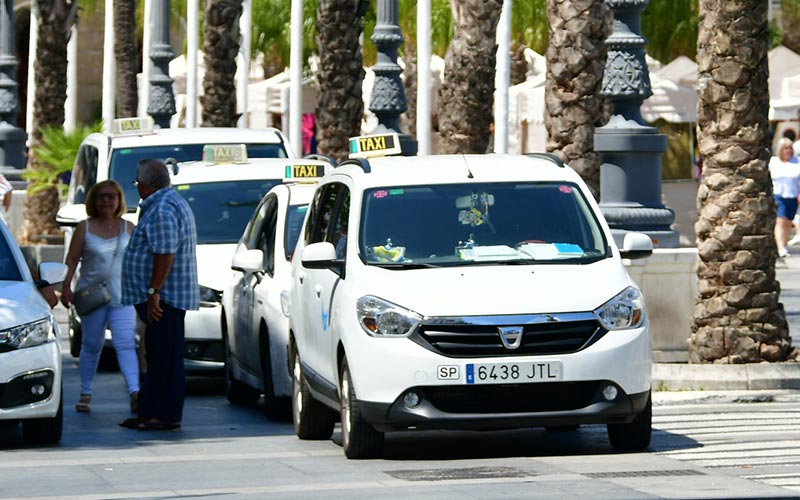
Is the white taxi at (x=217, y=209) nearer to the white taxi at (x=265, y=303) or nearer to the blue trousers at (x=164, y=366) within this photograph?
the white taxi at (x=265, y=303)

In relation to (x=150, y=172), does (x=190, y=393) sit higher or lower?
lower

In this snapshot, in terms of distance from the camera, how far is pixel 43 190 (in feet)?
108

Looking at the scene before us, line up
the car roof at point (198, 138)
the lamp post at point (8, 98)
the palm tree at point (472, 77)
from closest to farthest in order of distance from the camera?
the car roof at point (198, 138)
the palm tree at point (472, 77)
the lamp post at point (8, 98)

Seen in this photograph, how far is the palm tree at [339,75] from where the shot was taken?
27141 millimetres

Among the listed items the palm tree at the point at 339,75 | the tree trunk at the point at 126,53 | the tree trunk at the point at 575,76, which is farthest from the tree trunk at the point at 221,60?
the tree trunk at the point at 575,76

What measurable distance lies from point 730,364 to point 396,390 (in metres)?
4.42

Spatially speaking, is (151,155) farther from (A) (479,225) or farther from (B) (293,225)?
(A) (479,225)

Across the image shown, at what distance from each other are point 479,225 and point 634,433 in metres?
1.43

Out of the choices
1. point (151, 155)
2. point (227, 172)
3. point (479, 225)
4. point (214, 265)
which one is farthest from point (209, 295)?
point (479, 225)

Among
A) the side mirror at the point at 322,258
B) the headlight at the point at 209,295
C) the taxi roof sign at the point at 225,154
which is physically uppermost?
the taxi roof sign at the point at 225,154

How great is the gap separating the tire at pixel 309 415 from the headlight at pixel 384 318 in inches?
57.1

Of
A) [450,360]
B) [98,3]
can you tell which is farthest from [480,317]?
[98,3]

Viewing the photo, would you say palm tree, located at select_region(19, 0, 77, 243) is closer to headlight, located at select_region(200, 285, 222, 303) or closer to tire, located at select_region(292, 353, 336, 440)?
headlight, located at select_region(200, 285, 222, 303)

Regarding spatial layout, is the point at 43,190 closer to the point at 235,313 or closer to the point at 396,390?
the point at 235,313
